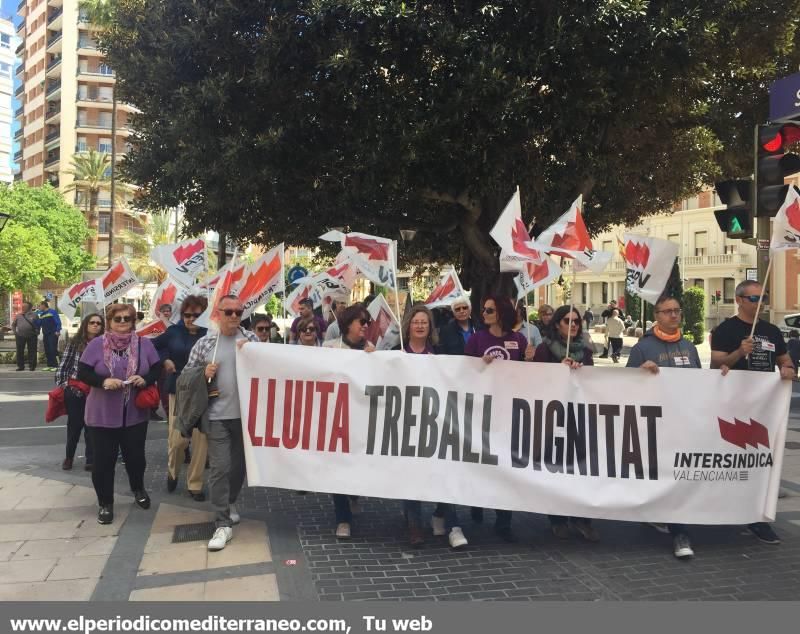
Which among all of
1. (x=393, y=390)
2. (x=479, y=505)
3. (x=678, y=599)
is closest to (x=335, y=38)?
(x=393, y=390)

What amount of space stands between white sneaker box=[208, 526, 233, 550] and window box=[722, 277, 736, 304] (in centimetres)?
5307

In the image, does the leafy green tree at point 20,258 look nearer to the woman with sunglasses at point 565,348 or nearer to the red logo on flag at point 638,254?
the woman with sunglasses at point 565,348

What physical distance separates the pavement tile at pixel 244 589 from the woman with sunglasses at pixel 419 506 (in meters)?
1.12

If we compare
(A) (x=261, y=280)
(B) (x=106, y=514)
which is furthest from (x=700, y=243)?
(B) (x=106, y=514)

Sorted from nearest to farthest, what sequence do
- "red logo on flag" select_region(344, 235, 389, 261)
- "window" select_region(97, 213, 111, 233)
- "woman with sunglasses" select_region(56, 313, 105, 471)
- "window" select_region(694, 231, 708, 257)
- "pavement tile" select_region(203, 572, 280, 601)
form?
1. "pavement tile" select_region(203, 572, 280, 601)
2. "red logo on flag" select_region(344, 235, 389, 261)
3. "woman with sunglasses" select_region(56, 313, 105, 471)
4. "window" select_region(694, 231, 708, 257)
5. "window" select_region(97, 213, 111, 233)

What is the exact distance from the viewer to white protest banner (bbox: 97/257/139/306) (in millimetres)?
8336

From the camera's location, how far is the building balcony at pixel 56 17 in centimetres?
6690

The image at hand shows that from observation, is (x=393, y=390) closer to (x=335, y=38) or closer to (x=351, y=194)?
(x=335, y=38)

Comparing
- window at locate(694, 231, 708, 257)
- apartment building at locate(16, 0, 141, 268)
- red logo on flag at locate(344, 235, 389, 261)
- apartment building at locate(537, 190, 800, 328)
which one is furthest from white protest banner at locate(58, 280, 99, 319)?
apartment building at locate(16, 0, 141, 268)

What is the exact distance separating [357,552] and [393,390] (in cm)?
114

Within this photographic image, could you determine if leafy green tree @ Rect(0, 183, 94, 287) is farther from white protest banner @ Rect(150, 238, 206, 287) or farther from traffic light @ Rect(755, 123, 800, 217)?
traffic light @ Rect(755, 123, 800, 217)

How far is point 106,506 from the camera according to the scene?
5.45 m

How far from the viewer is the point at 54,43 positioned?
67.2m

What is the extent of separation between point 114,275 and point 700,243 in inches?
2071
